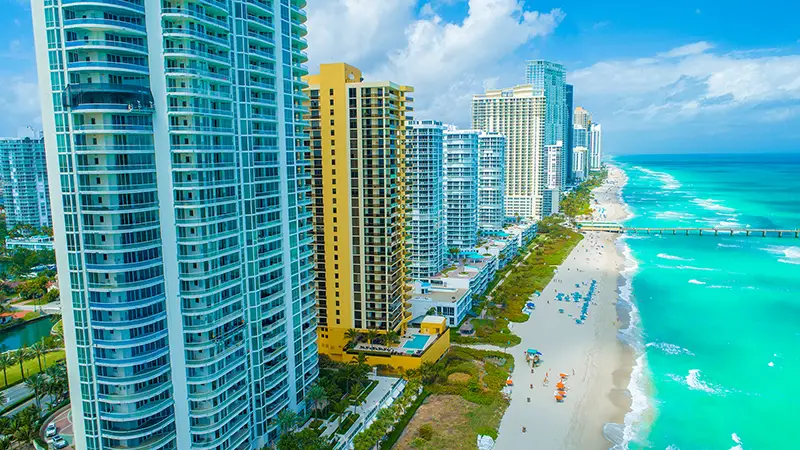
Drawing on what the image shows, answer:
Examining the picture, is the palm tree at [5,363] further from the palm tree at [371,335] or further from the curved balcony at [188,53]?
the curved balcony at [188,53]

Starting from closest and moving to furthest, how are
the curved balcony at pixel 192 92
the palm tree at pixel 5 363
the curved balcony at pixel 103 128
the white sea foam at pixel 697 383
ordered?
1. the curved balcony at pixel 103 128
2. the curved balcony at pixel 192 92
3. the palm tree at pixel 5 363
4. the white sea foam at pixel 697 383

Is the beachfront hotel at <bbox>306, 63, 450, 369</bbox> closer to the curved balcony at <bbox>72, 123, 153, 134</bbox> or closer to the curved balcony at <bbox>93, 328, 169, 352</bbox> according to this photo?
the curved balcony at <bbox>72, 123, 153, 134</bbox>

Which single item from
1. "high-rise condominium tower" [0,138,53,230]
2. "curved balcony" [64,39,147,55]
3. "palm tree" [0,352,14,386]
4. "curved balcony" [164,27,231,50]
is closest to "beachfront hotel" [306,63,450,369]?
"curved balcony" [164,27,231,50]

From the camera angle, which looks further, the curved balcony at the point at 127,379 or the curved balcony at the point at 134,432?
the curved balcony at the point at 134,432

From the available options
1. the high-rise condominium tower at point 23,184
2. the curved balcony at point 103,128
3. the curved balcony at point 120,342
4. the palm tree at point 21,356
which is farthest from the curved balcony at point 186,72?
the high-rise condominium tower at point 23,184

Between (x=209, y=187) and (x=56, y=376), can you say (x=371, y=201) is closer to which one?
(x=209, y=187)

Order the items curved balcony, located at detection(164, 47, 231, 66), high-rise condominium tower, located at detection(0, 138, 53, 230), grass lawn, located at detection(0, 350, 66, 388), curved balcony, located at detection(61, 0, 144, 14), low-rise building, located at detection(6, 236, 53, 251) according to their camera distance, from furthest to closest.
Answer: high-rise condominium tower, located at detection(0, 138, 53, 230)
low-rise building, located at detection(6, 236, 53, 251)
grass lawn, located at detection(0, 350, 66, 388)
curved balcony, located at detection(164, 47, 231, 66)
curved balcony, located at detection(61, 0, 144, 14)
